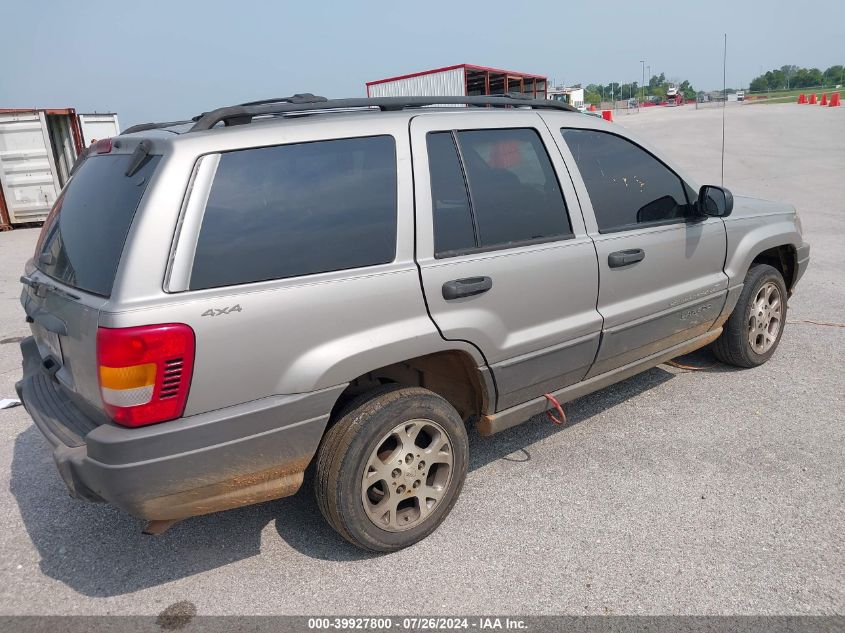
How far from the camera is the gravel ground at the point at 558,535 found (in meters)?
2.66

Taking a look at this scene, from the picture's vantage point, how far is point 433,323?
2842 millimetres

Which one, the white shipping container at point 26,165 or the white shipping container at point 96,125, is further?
the white shipping container at point 96,125

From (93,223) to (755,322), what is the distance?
14.0ft

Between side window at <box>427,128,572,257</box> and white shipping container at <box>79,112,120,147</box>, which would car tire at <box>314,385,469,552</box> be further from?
white shipping container at <box>79,112,120,147</box>

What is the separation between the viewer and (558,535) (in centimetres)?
303

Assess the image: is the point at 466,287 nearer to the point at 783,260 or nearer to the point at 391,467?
the point at 391,467

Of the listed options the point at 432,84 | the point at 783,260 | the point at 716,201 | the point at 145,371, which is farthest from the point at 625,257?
the point at 432,84

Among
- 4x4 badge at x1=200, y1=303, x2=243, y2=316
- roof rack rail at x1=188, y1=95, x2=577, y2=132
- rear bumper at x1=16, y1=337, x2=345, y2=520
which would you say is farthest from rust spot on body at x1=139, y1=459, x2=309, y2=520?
roof rack rail at x1=188, y1=95, x2=577, y2=132

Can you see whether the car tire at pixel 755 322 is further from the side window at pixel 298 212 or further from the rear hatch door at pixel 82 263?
the rear hatch door at pixel 82 263

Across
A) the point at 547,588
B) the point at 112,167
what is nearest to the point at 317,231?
the point at 112,167

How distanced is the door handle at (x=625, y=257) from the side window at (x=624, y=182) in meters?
0.14

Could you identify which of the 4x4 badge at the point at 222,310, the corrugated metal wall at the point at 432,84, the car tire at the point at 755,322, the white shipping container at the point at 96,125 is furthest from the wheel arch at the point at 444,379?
the corrugated metal wall at the point at 432,84

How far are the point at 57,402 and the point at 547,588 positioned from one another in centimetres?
222

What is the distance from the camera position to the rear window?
2447 millimetres
